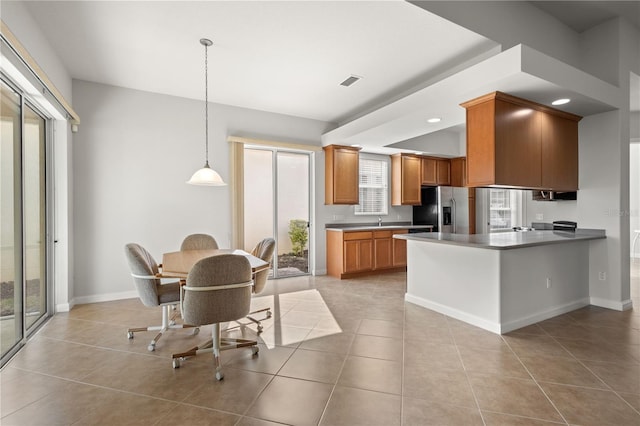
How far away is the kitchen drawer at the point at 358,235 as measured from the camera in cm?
552

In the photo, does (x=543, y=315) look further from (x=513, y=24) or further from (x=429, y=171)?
(x=429, y=171)

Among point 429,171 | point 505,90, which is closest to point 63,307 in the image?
point 505,90

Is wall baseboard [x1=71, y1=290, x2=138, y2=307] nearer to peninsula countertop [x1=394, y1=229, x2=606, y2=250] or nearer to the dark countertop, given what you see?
the dark countertop

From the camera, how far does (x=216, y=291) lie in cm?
229

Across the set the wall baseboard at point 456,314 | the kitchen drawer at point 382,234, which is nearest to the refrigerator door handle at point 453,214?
the kitchen drawer at point 382,234

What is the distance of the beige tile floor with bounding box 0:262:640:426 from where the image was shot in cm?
183

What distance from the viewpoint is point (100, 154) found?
413 cm

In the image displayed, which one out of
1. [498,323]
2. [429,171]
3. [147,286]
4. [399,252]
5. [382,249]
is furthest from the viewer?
[429,171]

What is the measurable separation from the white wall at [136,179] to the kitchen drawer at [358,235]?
6.69 feet

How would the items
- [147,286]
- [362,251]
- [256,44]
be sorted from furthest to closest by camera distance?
[362,251], [256,44], [147,286]

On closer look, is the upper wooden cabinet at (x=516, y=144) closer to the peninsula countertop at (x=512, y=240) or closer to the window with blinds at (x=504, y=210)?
the peninsula countertop at (x=512, y=240)

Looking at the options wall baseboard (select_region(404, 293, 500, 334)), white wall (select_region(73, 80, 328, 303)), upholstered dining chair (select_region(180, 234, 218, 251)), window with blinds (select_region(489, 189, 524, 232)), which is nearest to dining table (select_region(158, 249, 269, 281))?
upholstered dining chair (select_region(180, 234, 218, 251))

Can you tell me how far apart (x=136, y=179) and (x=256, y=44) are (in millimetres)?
2607

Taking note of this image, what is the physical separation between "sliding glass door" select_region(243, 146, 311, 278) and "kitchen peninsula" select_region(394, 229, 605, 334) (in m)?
2.29
